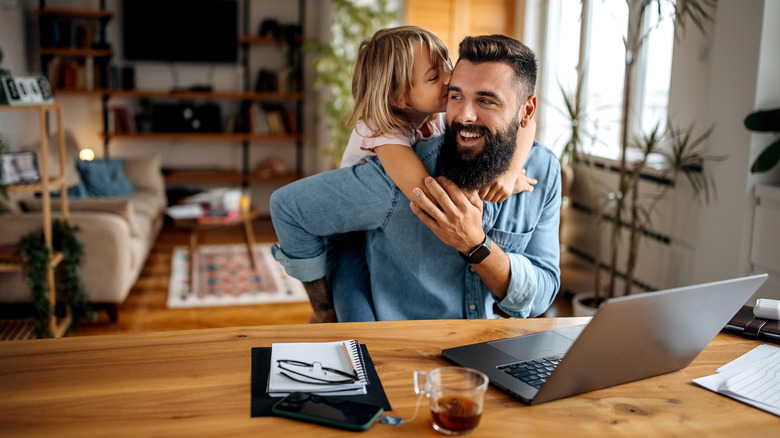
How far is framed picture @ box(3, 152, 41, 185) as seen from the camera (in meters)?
2.85

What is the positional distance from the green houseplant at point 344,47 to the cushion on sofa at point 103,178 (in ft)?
5.63

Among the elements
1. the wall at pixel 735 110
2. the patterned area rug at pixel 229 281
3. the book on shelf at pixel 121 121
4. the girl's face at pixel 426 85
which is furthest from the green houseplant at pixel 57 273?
the book on shelf at pixel 121 121

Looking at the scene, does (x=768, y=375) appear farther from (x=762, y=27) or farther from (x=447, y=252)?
(x=762, y=27)

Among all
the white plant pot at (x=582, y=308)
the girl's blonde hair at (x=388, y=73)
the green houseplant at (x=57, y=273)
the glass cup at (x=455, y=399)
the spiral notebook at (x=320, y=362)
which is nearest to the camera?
the glass cup at (x=455, y=399)

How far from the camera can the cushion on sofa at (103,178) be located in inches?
194

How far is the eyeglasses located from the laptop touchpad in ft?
0.95

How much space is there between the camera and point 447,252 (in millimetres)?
1506

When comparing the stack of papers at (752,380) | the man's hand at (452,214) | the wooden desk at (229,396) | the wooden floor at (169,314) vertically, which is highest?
the man's hand at (452,214)

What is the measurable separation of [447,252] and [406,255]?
10 centimetres

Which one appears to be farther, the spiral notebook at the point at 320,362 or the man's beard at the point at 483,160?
the man's beard at the point at 483,160

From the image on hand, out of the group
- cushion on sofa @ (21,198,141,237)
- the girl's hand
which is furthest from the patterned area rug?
the girl's hand

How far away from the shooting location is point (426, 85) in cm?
155

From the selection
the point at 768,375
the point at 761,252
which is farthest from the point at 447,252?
the point at 761,252

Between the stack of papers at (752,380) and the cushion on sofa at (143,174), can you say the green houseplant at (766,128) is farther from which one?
the cushion on sofa at (143,174)
